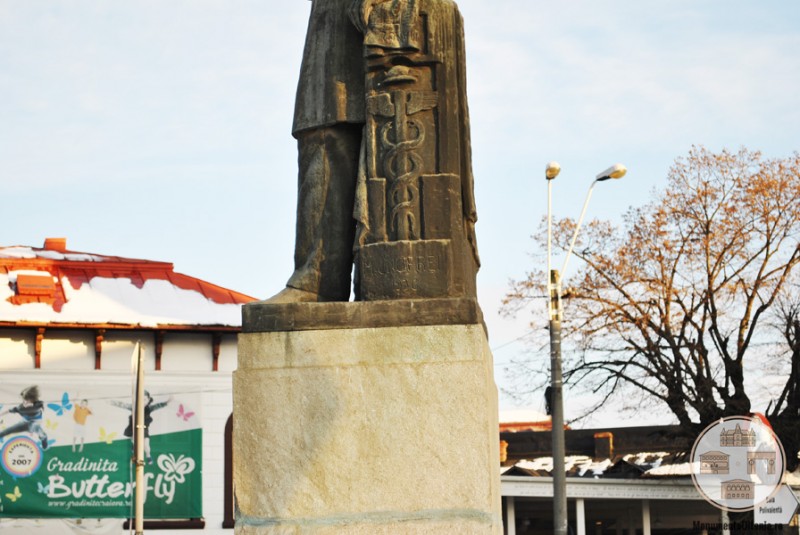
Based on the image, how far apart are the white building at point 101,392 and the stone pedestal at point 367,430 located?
76.3 feet

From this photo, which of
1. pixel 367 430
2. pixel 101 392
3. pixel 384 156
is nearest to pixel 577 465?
pixel 101 392

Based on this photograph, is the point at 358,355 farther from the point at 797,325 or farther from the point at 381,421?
the point at 797,325

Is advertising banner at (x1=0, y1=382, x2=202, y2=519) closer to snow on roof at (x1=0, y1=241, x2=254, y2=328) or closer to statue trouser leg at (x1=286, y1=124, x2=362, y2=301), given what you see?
snow on roof at (x1=0, y1=241, x2=254, y2=328)

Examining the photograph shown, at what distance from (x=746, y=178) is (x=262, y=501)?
27.8m

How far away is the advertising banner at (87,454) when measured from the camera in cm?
2859

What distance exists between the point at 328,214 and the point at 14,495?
2408 cm

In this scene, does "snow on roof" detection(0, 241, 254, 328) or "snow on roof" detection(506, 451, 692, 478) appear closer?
"snow on roof" detection(0, 241, 254, 328)

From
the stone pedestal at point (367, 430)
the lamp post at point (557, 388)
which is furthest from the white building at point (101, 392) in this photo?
the stone pedestal at point (367, 430)

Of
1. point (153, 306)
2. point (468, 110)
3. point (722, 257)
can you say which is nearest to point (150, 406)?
point (153, 306)

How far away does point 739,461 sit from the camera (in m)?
29.9

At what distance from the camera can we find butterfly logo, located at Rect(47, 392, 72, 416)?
94.5 ft

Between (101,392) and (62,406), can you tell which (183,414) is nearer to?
(101,392)

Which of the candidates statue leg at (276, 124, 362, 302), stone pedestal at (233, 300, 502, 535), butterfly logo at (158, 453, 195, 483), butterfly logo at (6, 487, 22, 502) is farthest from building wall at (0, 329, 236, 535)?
stone pedestal at (233, 300, 502, 535)

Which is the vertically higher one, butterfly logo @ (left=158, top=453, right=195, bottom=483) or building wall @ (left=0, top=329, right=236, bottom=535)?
building wall @ (left=0, top=329, right=236, bottom=535)
